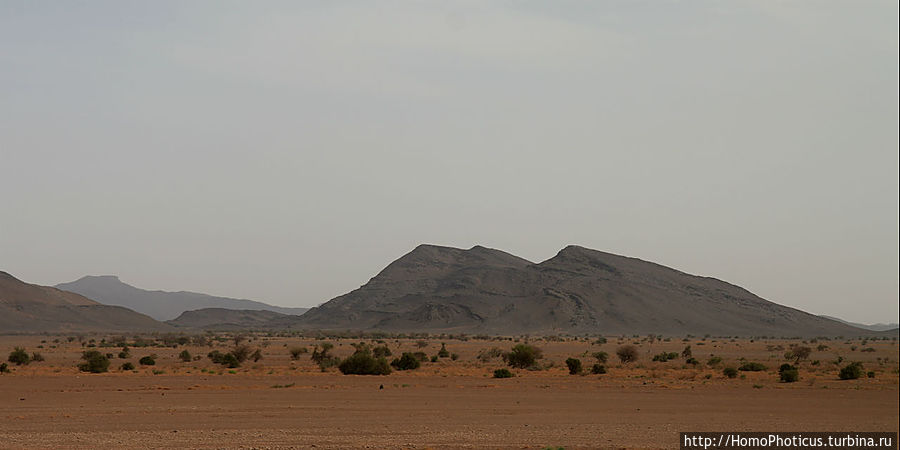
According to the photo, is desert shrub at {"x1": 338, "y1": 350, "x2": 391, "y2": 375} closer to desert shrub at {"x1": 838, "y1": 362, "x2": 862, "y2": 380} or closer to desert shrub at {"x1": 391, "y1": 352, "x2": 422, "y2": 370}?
desert shrub at {"x1": 391, "y1": 352, "x2": 422, "y2": 370}

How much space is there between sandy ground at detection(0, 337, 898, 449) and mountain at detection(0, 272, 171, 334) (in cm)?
13042

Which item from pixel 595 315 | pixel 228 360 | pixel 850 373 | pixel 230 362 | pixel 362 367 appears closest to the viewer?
pixel 850 373

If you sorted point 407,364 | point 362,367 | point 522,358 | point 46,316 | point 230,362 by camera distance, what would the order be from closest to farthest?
point 362,367
point 407,364
point 522,358
point 230,362
point 46,316

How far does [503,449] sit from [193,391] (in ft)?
68.0

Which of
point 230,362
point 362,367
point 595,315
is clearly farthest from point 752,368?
point 595,315

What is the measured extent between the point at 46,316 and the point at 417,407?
6613 inches

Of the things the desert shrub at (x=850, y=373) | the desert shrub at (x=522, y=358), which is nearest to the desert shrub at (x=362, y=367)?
the desert shrub at (x=522, y=358)

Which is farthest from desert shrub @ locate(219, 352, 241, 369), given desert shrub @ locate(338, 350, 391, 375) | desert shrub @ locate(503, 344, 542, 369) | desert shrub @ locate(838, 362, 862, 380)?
desert shrub @ locate(838, 362, 862, 380)

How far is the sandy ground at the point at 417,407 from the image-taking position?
2484cm

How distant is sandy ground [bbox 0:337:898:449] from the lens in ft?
81.5

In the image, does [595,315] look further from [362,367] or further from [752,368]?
[362,367]

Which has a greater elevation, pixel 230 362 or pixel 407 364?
pixel 407 364

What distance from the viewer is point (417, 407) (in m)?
33.3

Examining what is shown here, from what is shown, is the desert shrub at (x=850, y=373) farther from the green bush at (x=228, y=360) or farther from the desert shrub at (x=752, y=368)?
the green bush at (x=228, y=360)
